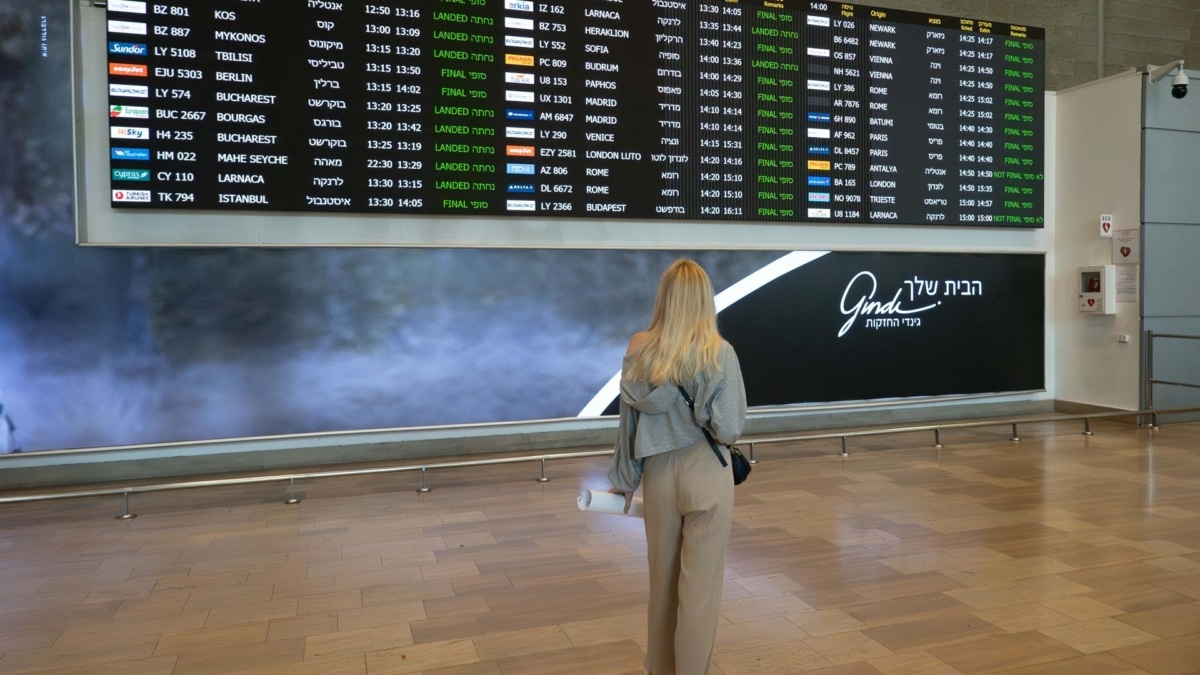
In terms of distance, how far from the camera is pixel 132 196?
649 cm

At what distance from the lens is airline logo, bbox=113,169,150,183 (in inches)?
253

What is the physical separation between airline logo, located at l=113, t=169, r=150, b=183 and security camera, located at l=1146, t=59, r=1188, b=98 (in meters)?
9.33

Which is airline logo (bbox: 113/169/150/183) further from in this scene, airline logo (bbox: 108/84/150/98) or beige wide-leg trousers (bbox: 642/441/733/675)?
beige wide-leg trousers (bbox: 642/441/733/675)

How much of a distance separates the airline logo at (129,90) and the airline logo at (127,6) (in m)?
0.55

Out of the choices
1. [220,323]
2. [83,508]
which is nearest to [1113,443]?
[220,323]

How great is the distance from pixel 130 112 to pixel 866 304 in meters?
6.74

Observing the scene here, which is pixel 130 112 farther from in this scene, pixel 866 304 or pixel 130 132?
pixel 866 304

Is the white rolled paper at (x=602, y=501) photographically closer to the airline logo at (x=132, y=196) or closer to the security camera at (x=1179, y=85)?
the airline logo at (x=132, y=196)

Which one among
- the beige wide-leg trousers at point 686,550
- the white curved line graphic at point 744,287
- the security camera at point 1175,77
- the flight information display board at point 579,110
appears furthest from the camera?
the security camera at point 1175,77

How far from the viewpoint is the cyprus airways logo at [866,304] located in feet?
28.5

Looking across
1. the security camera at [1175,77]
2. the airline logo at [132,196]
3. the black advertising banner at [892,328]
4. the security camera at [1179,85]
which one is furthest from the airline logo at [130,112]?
the security camera at [1179,85]

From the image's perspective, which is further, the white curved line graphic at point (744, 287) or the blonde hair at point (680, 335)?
the white curved line graphic at point (744, 287)

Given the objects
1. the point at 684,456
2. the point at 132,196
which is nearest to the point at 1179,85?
the point at 684,456

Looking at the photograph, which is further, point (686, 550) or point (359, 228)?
point (359, 228)
